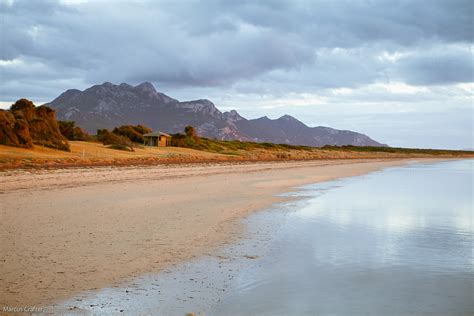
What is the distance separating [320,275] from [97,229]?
14.9ft

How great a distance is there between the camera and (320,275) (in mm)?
6188

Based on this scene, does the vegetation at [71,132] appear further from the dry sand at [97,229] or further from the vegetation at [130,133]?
the dry sand at [97,229]

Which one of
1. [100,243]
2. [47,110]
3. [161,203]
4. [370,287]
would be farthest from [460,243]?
[47,110]

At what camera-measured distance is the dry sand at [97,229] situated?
5672mm

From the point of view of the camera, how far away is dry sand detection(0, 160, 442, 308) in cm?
Answer: 567

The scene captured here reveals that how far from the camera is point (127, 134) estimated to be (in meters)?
55.5

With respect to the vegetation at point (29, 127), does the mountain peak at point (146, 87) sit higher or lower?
higher

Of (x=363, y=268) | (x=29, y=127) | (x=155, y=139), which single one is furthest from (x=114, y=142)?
(x=363, y=268)

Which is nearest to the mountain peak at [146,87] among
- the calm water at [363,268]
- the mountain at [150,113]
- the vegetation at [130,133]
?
the mountain at [150,113]

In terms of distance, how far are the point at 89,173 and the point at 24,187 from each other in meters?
6.46

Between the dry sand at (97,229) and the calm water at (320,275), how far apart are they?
52cm

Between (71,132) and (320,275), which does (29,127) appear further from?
(320,275)

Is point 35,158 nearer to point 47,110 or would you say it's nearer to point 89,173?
point 89,173

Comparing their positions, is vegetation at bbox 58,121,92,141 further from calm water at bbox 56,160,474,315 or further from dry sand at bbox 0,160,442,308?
calm water at bbox 56,160,474,315
